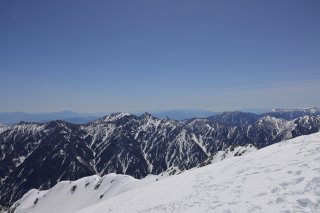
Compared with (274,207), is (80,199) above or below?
below

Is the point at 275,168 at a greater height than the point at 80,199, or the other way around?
the point at 275,168

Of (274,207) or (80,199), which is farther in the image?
(80,199)

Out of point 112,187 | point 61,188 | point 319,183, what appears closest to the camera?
point 319,183

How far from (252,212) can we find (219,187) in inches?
342

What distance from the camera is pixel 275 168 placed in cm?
3216

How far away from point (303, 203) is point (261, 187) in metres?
5.56

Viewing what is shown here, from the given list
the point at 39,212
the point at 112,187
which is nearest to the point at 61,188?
the point at 39,212

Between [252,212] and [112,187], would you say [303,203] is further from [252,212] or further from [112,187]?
[112,187]

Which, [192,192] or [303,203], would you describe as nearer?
[303,203]

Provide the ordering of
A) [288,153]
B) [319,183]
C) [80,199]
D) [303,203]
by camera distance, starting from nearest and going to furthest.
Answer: [303,203]
[319,183]
[288,153]
[80,199]

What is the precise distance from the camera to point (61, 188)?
18775 centimetres

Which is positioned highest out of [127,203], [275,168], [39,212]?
[275,168]

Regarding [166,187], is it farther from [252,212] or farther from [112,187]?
[112,187]

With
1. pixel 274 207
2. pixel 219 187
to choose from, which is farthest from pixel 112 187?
pixel 274 207
